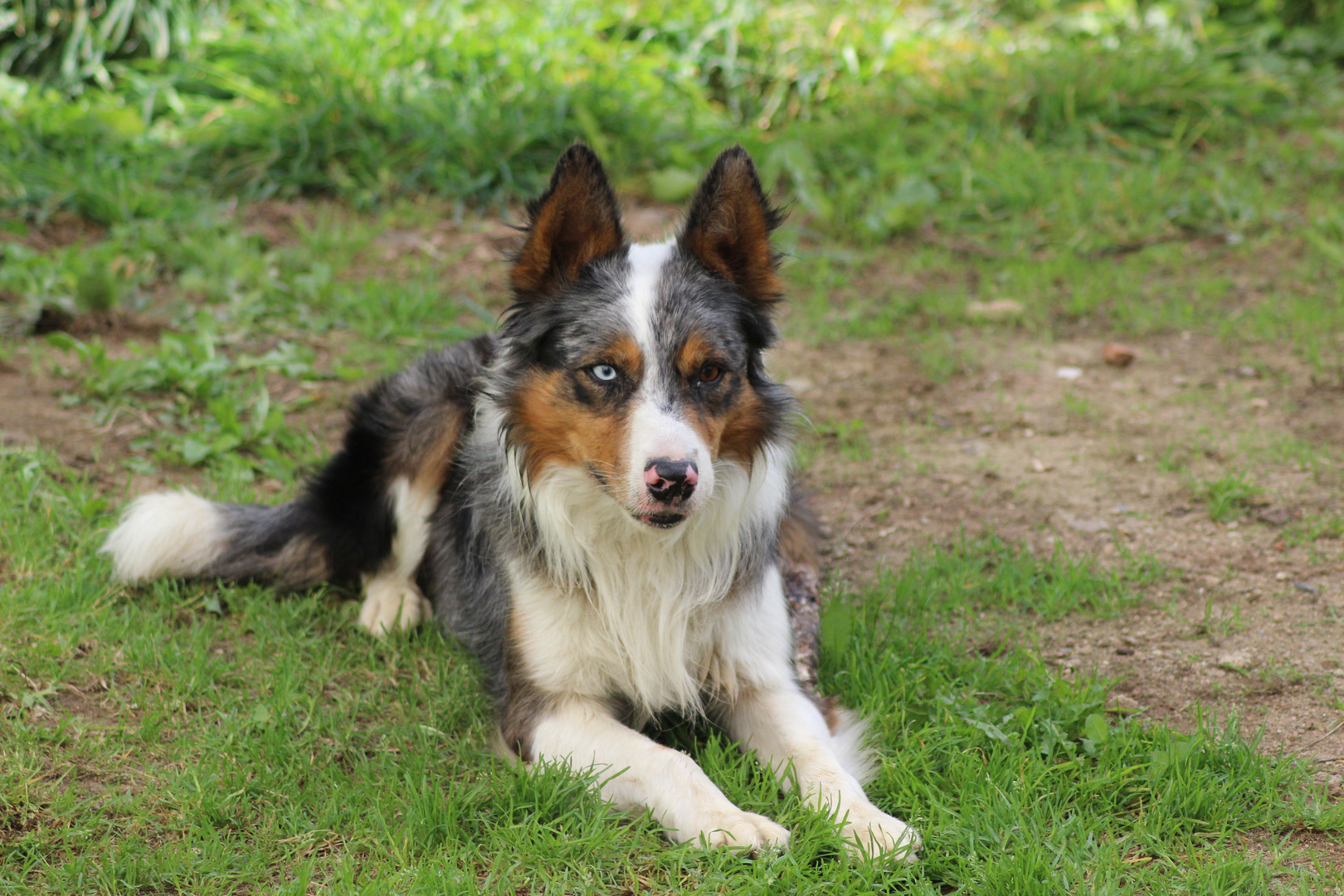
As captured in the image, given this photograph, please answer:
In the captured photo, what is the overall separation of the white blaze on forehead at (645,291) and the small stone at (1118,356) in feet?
10.3

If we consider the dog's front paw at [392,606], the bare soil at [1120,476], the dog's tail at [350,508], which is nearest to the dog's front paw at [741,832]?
the bare soil at [1120,476]

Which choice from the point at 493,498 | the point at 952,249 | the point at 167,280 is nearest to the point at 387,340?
the point at 167,280

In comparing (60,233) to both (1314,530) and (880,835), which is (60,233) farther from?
(1314,530)

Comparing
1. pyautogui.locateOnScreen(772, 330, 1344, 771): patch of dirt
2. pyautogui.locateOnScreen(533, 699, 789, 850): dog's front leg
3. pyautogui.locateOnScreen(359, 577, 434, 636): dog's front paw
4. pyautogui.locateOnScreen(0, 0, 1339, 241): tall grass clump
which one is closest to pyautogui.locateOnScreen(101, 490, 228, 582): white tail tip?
pyautogui.locateOnScreen(359, 577, 434, 636): dog's front paw

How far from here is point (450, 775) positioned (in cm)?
316

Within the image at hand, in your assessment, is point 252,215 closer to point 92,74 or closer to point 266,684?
point 92,74

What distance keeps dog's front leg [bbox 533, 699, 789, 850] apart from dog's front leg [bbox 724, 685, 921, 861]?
0.18 meters

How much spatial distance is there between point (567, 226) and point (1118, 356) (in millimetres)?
3474

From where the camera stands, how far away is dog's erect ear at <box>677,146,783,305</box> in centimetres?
315

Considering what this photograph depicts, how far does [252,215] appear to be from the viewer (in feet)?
22.4

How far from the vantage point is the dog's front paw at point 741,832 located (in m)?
2.76

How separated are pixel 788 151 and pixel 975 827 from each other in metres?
5.17

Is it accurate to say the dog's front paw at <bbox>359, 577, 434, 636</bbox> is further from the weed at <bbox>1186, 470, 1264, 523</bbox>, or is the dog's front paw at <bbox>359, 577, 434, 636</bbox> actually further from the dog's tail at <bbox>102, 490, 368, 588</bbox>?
the weed at <bbox>1186, 470, 1264, 523</bbox>

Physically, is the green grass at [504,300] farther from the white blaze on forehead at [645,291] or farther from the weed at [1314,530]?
the white blaze on forehead at [645,291]
